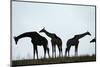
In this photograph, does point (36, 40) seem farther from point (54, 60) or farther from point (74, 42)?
point (74, 42)

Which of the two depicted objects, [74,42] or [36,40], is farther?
[74,42]

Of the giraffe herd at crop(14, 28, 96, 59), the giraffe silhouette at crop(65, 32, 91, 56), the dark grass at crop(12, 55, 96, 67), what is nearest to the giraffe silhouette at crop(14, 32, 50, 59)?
the giraffe herd at crop(14, 28, 96, 59)

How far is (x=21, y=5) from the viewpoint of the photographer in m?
1.86

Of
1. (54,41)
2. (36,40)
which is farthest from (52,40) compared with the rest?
(36,40)

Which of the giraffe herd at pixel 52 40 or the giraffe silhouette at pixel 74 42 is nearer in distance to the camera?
the giraffe herd at pixel 52 40

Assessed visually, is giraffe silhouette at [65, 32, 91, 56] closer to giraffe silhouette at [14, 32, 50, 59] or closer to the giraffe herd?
the giraffe herd

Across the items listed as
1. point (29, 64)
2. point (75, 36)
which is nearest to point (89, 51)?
point (75, 36)

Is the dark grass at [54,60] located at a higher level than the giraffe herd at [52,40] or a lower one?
lower

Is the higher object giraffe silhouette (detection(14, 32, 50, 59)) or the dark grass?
giraffe silhouette (detection(14, 32, 50, 59))

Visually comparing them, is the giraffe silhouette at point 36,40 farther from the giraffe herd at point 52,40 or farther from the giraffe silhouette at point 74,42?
the giraffe silhouette at point 74,42

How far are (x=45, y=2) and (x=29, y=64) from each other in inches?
25.0

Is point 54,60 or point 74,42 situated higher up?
point 74,42

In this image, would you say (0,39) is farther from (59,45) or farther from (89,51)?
(89,51)

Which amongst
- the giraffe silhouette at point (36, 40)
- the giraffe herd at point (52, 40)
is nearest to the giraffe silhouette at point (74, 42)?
the giraffe herd at point (52, 40)
